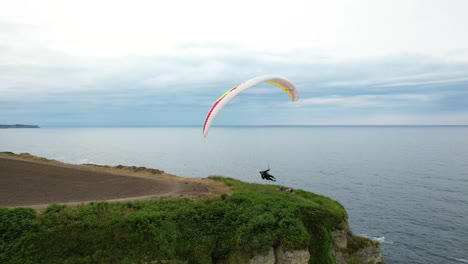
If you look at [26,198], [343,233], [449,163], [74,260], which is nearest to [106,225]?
[74,260]

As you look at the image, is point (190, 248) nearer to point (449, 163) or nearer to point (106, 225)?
point (106, 225)

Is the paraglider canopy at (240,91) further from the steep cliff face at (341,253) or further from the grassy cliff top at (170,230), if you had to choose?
the steep cliff face at (341,253)

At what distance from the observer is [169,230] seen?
68.6 feet

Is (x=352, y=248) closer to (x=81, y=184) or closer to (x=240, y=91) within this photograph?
(x=240, y=91)

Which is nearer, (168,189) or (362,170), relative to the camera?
(168,189)

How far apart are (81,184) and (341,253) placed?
75.7 ft

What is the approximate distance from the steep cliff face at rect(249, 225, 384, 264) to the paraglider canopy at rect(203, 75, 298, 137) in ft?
30.9

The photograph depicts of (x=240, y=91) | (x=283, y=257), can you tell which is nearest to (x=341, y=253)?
(x=283, y=257)

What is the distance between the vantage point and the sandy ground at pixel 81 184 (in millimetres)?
24827

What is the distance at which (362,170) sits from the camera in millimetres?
82688

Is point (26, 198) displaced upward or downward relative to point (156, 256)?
upward

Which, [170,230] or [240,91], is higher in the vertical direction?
[240,91]

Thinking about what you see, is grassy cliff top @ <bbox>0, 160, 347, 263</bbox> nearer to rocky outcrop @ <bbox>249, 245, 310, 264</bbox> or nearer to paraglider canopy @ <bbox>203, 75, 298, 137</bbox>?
rocky outcrop @ <bbox>249, 245, 310, 264</bbox>

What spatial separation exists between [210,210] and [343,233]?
10.9m
